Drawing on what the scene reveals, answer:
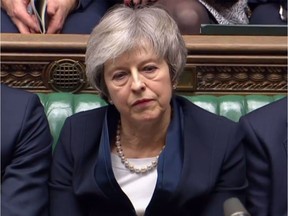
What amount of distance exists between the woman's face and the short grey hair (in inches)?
0.6

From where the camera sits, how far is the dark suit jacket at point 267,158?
1211 millimetres

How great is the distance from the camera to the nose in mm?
1169

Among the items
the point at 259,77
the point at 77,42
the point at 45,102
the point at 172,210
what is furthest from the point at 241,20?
the point at 172,210

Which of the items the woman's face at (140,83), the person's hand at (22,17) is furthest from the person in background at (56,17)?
the woman's face at (140,83)

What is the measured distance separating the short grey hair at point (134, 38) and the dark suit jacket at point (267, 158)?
19 centimetres

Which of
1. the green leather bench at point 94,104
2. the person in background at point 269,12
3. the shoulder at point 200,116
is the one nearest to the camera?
the shoulder at point 200,116

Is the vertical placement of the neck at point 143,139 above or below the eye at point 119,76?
below

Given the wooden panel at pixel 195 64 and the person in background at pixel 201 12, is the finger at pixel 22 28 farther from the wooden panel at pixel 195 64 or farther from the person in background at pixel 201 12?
the person in background at pixel 201 12

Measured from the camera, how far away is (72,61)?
1.54 meters

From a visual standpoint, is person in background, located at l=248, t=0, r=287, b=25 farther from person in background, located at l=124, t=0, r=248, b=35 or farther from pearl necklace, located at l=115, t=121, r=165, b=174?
pearl necklace, located at l=115, t=121, r=165, b=174

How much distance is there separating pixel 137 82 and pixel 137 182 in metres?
0.22

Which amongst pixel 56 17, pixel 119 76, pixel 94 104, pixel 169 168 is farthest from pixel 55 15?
pixel 169 168

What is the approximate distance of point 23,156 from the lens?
4.13ft

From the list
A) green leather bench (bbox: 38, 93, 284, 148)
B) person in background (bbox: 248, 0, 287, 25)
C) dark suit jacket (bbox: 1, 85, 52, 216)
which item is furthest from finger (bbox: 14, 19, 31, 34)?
person in background (bbox: 248, 0, 287, 25)
